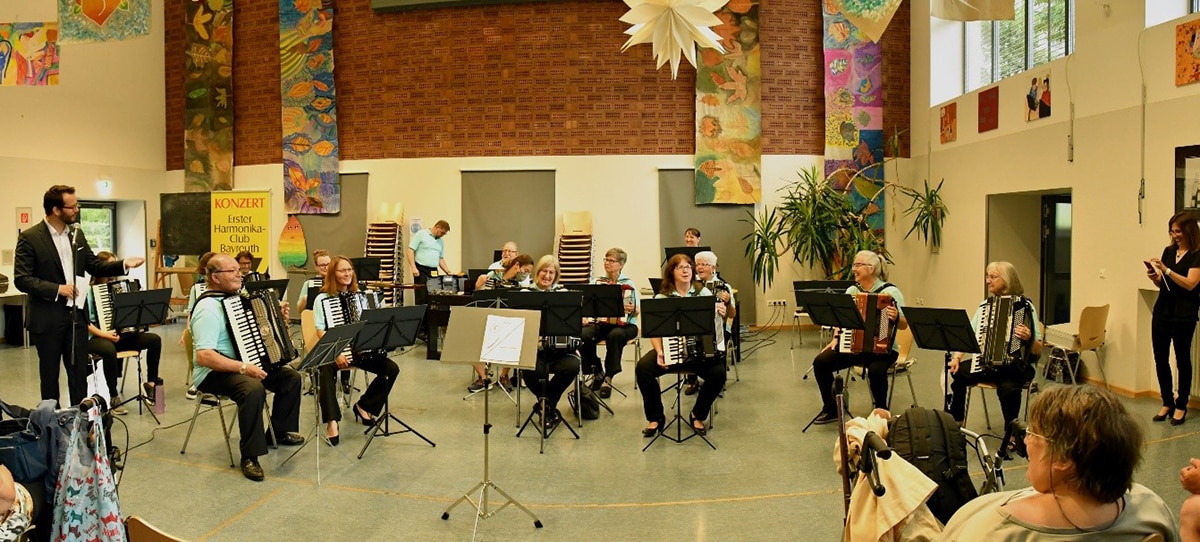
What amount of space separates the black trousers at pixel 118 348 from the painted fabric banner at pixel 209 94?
7129mm

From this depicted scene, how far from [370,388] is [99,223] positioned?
32.0ft

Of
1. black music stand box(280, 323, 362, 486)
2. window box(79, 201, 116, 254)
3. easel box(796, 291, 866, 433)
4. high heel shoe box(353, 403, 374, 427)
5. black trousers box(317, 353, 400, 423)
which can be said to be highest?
window box(79, 201, 116, 254)

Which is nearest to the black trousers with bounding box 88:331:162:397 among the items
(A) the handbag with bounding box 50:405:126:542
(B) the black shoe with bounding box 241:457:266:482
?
(B) the black shoe with bounding box 241:457:266:482

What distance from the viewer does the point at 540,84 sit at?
12.5m

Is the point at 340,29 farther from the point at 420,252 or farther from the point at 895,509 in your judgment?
the point at 895,509

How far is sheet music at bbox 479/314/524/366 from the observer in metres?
4.51

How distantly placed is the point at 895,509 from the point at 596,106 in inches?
412

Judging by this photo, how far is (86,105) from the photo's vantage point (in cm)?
1272

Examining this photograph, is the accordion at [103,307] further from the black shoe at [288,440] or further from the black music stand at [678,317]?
the black music stand at [678,317]

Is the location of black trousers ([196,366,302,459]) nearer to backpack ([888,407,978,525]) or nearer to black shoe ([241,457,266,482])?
black shoe ([241,457,266,482])

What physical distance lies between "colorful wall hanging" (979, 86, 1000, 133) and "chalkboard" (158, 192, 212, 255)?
1187 centimetres

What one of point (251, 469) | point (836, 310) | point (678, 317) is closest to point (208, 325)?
point (251, 469)

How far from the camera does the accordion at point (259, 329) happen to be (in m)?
5.40

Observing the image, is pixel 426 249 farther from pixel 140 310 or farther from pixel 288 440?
pixel 288 440
